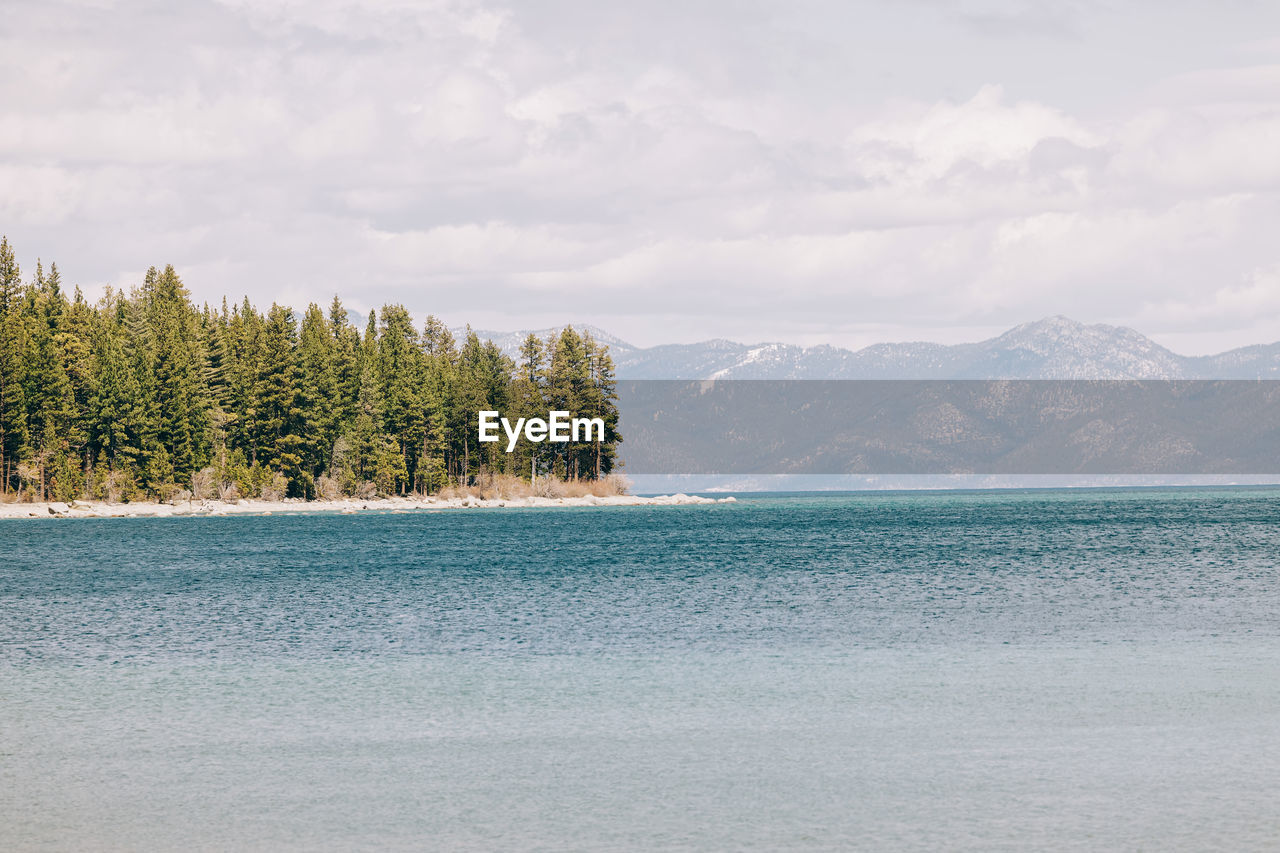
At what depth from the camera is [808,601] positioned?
43844 millimetres

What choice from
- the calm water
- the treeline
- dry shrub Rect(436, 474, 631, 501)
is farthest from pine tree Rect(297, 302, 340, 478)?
the calm water

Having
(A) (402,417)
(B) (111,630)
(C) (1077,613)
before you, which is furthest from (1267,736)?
(A) (402,417)

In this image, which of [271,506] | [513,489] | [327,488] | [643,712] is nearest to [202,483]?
[271,506]

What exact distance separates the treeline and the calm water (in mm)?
58568

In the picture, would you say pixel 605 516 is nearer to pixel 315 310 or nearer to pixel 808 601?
pixel 315 310

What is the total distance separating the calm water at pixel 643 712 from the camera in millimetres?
15648

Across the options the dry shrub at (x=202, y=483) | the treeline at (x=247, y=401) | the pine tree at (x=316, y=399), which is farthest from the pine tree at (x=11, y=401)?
the pine tree at (x=316, y=399)

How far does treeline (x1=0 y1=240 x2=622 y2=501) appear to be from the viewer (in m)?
107

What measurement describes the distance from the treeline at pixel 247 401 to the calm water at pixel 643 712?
192ft

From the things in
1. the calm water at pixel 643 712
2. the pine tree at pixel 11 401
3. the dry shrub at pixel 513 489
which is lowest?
the calm water at pixel 643 712

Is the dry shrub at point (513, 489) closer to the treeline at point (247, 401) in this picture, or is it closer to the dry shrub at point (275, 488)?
the treeline at point (247, 401)

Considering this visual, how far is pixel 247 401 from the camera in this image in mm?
120312

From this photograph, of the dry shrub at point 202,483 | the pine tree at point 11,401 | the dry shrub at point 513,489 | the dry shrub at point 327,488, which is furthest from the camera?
the dry shrub at point 513,489

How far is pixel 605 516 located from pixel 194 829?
364 ft
